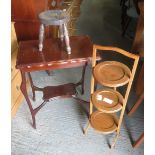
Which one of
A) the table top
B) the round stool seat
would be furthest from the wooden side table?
the round stool seat

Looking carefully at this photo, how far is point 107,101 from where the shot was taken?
4.67 ft

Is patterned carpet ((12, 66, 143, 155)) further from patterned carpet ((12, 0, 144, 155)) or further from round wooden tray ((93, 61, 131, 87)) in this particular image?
round wooden tray ((93, 61, 131, 87))

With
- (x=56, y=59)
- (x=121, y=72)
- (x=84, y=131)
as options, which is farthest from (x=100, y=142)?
(x=56, y=59)

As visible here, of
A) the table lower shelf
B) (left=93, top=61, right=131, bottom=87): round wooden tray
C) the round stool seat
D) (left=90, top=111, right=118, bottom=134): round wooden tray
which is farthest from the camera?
the table lower shelf

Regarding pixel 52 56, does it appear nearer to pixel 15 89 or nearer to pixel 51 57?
pixel 51 57

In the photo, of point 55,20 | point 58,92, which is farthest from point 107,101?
point 55,20

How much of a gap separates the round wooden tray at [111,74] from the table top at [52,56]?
0.38 ft

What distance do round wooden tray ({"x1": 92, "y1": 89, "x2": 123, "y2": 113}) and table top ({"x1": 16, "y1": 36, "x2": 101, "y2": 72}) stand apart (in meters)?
0.26

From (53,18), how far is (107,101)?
671 mm

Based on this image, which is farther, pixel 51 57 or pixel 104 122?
pixel 104 122

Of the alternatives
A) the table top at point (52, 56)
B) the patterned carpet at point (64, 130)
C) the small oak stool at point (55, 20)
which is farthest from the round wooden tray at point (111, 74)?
the patterned carpet at point (64, 130)

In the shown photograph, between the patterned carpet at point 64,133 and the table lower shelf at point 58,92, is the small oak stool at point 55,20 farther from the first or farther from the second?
the patterned carpet at point 64,133

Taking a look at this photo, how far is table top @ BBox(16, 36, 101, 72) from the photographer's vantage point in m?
1.39
